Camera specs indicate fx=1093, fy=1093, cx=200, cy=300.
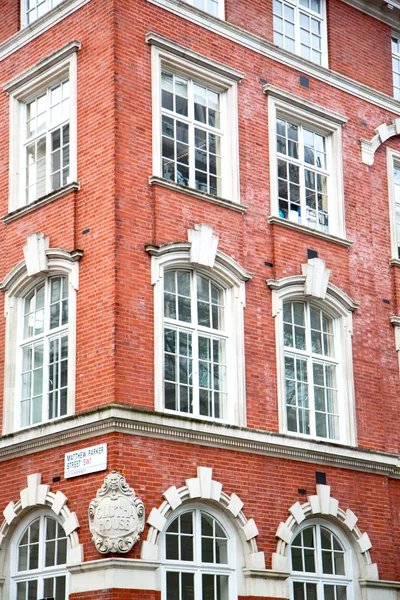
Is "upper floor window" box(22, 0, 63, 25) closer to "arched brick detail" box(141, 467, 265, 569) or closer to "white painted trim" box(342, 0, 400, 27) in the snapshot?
"white painted trim" box(342, 0, 400, 27)

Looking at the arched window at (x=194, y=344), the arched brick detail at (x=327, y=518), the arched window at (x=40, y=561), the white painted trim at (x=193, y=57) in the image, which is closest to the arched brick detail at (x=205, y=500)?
the arched brick detail at (x=327, y=518)

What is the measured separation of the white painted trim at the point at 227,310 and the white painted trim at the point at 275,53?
13.8 ft

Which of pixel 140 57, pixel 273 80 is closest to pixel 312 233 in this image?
pixel 273 80

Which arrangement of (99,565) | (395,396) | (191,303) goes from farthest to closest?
(395,396) < (191,303) < (99,565)

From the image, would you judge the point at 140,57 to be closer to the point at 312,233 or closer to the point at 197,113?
the point at 197,113

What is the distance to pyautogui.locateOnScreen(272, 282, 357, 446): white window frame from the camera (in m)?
18.4

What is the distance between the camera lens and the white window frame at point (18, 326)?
56.1 ft

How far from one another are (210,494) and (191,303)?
308cm

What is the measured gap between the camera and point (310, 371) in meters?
19.0

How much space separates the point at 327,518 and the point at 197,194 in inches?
228

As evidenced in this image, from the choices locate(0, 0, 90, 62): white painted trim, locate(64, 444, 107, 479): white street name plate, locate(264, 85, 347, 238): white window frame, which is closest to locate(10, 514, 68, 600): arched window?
locate(64, 444, 107, 479): white street name plate

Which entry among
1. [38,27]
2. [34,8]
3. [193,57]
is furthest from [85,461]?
[34,8]

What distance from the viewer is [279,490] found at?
1762 cm

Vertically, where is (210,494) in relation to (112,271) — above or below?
below
